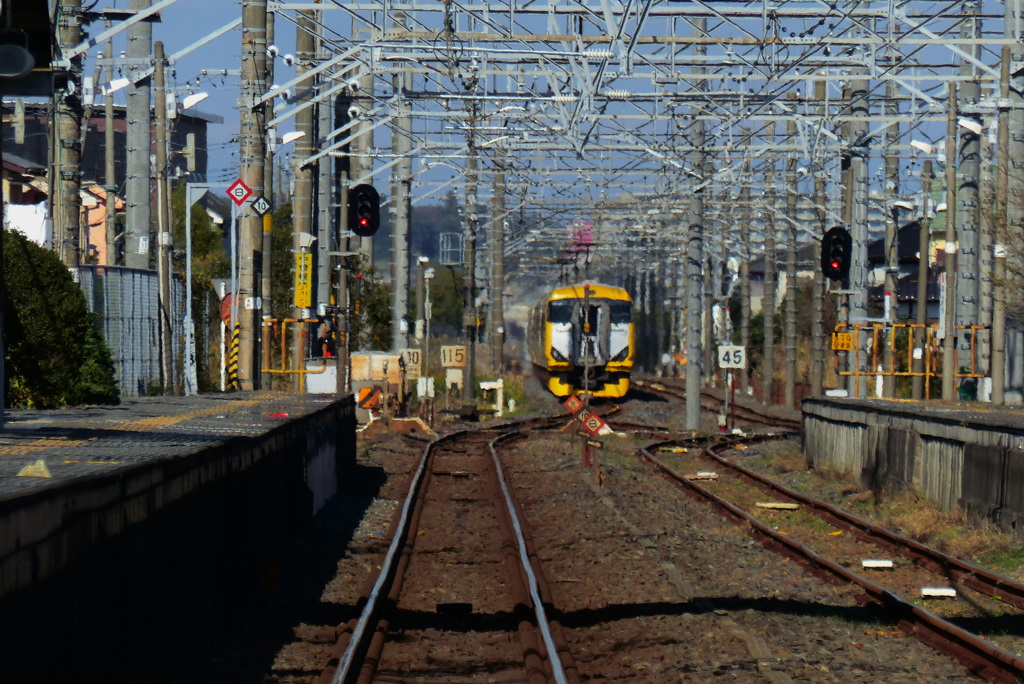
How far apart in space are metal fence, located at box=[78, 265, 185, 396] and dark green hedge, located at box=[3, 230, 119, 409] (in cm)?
504

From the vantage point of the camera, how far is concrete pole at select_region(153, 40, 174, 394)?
85.1ft

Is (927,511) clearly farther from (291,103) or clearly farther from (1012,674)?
(291,103)

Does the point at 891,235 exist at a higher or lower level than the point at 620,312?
higher

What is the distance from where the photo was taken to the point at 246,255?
21.1 metres

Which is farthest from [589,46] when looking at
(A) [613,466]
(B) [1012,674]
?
(B) [1012,674]

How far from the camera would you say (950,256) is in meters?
25.0

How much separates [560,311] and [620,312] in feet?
5.83

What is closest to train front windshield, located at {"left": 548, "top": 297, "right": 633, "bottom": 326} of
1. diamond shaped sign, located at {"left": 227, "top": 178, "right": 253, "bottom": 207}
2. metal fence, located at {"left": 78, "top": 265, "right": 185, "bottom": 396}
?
metal fence, located at {"left": 78, "top": 265, "right": 185, "bottom": 396}

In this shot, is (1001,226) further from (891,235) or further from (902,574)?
(902,574)

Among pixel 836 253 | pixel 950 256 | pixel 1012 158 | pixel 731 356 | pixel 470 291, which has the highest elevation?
pixel 1012 158

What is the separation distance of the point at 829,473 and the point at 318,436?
32.3ft

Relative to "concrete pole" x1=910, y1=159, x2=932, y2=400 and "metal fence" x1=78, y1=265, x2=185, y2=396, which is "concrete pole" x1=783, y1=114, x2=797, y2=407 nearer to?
"concrete pole" x1=910, y1=159, x2=932, y2=400

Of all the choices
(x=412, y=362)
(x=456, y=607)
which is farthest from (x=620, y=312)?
(x=456, y=607)

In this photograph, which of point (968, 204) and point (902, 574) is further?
point (968, 204)
